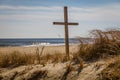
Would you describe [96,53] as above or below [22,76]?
above

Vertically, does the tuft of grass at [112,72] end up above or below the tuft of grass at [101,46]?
below

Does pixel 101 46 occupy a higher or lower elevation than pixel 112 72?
higher

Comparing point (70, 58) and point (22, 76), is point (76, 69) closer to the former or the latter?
point (70, 58)

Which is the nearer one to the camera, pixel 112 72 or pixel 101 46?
pixel 112 72

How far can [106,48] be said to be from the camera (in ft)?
32.5

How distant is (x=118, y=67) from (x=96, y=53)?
1757mm

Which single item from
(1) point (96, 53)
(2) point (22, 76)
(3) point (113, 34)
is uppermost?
(3) point (113, 34)

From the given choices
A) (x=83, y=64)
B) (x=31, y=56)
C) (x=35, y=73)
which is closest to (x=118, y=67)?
(x=83, y=64)

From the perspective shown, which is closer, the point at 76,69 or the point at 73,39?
the point at 76,69

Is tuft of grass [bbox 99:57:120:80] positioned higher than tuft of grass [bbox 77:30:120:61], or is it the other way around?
tuft of grass [bbox 77:30:120:61]

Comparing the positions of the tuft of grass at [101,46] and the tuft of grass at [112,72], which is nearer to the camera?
the tuft of grass at [112,72]

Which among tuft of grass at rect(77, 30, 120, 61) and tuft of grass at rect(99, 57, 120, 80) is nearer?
tuft of grass at rect(99, 57, 120, 80)

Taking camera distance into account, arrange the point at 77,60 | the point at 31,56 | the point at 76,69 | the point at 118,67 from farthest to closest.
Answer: the point at 31,56 < the point at 77,60 < the point at 76,69 < the point at 118,67

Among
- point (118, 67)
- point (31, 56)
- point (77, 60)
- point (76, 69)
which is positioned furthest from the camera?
point (31, 56)
